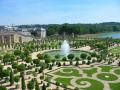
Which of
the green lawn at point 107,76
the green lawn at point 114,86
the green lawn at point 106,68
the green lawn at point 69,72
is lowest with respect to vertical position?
the green lawn at point 114,86

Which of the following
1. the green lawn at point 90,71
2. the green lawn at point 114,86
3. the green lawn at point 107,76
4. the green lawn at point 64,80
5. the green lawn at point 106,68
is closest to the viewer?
the green lawn at point 114,86

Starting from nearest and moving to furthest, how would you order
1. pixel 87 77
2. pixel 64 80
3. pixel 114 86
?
pixel 114 86 < pixel 64 80 < pixel 87 77

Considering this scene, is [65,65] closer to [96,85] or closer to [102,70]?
[102,70]

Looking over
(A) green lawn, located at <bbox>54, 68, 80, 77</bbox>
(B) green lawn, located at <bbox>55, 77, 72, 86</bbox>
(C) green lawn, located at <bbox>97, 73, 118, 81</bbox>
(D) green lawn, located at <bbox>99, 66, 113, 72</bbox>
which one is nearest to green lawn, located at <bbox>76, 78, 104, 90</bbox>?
(B) green lawn, located at <bbox>55, 77, 72, 86</bbox>

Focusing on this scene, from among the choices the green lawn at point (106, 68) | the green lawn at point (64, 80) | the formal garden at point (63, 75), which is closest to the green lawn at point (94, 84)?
the formal garden at point (63, 75)

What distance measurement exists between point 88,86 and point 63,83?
3.90 metres

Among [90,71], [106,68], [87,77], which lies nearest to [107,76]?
[87,77]

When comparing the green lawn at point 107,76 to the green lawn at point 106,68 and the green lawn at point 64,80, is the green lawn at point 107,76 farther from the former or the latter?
the green lawn at point 64,80

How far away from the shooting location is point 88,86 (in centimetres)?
3434

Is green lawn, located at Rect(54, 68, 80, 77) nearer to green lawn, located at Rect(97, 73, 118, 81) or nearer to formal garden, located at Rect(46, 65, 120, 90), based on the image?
formal garden, located at Rect(46, 65, 120, 90)

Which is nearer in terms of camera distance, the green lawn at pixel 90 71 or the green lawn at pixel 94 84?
the green lawn at pixel 94 84

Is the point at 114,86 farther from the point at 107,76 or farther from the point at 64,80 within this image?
the point at 64,80

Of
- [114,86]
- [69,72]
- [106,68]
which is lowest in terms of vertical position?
[114,86]

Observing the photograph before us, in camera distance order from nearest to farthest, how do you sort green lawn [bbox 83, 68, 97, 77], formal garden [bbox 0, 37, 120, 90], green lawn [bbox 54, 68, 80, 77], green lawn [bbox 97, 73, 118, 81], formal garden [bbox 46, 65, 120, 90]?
formal garden [bbox 0, 37, 120, 90]
formal garden [bbox 46, 65, 120, 90]
green lawn [bbox 97, 73, 118, 81]
green lawn [bbox 54, 68, 80, 77]
green lawn [bbox 83, 68, 97, 77]
